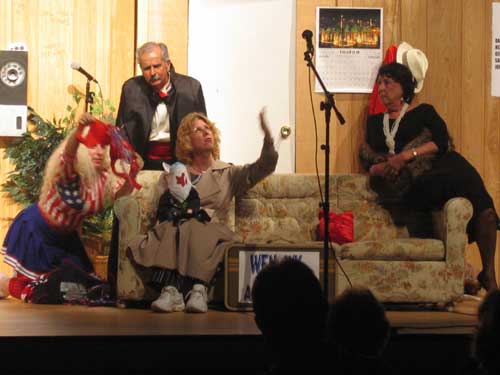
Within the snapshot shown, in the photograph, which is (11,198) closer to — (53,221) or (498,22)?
(53,221)

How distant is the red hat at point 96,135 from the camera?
16.2 feet

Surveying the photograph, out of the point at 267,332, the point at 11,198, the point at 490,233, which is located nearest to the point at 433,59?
the point at 490,233

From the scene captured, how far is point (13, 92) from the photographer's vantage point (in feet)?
19.2

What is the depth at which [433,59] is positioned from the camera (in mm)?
6008

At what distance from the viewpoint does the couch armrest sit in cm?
473

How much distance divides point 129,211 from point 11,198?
4.77ft

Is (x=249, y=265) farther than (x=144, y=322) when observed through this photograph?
Yes

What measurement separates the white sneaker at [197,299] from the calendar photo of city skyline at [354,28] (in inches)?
86.2

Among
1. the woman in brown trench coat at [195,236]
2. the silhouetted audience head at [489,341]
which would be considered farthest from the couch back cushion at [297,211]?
the silhouetted audience head at [489,341]

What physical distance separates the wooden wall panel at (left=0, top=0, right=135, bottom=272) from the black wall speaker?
8cm

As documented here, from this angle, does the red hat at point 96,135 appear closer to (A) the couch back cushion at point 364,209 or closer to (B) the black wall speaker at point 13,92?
(B) the black wall speaker at point 13,92

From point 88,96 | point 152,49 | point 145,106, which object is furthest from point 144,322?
point 88,96

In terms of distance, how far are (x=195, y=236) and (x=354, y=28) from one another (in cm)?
215

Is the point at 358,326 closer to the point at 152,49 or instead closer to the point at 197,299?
the point at 197,299
